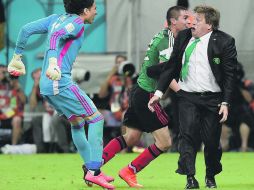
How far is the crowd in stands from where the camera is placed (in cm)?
1908

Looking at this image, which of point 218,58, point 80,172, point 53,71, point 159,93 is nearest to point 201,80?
point 218,58

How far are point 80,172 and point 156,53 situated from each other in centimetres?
315

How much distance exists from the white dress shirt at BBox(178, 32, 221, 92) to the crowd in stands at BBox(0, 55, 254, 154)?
8.84 meters

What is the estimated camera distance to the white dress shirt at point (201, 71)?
10062mm

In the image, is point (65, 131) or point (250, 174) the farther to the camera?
point (65, 131)

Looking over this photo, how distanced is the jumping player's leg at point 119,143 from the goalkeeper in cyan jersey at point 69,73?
1.25 metres

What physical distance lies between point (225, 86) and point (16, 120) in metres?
9.90

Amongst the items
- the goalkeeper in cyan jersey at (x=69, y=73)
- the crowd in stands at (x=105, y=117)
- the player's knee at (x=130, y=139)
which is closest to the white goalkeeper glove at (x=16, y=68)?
the goalkeeper in cyan jersey at (x=69, y=73)

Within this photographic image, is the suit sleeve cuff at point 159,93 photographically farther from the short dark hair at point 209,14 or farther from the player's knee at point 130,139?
the player's knee at point 130,139

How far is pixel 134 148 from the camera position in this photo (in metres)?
19.5

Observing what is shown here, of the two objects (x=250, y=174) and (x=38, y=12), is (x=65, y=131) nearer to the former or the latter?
(x=38, y=12)

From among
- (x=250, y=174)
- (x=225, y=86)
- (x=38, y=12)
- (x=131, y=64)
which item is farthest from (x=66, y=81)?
(x=38, y=12)

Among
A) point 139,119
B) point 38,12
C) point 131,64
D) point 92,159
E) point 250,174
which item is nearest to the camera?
point 92,159

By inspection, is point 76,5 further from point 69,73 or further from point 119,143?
point 119,143
